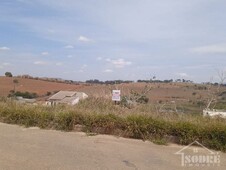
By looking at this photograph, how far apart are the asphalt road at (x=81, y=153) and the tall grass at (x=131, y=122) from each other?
0.26m

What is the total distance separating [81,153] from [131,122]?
164 cm

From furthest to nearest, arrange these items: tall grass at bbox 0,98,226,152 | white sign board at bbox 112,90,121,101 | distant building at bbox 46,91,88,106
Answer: distant building at bbox 46,91,88,106 < white sign board at bbox 112,90,121,101 < tall grass at bbox 0,98,226,152

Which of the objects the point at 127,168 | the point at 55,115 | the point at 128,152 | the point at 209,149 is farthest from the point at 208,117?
the point at 55,115

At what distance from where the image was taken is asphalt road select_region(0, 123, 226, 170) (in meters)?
4.94

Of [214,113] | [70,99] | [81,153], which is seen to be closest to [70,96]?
[70,99]

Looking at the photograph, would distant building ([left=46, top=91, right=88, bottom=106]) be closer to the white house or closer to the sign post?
the sign post

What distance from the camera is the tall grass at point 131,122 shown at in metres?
6.19

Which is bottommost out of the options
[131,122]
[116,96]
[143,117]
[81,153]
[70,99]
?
[81,153]

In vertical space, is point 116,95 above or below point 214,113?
above

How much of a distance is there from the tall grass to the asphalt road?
259 mm

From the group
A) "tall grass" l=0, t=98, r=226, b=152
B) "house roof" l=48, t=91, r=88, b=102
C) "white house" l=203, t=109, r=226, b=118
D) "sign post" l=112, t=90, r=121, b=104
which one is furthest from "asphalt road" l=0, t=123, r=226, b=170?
"house roof" l=48, t=91, r=88, b=102

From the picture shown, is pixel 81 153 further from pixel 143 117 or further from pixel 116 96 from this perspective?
pixel 116 96

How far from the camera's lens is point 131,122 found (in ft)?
22.3

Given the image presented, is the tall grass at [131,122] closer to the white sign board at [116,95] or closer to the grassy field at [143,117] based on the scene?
the grassy field at [143,117]
